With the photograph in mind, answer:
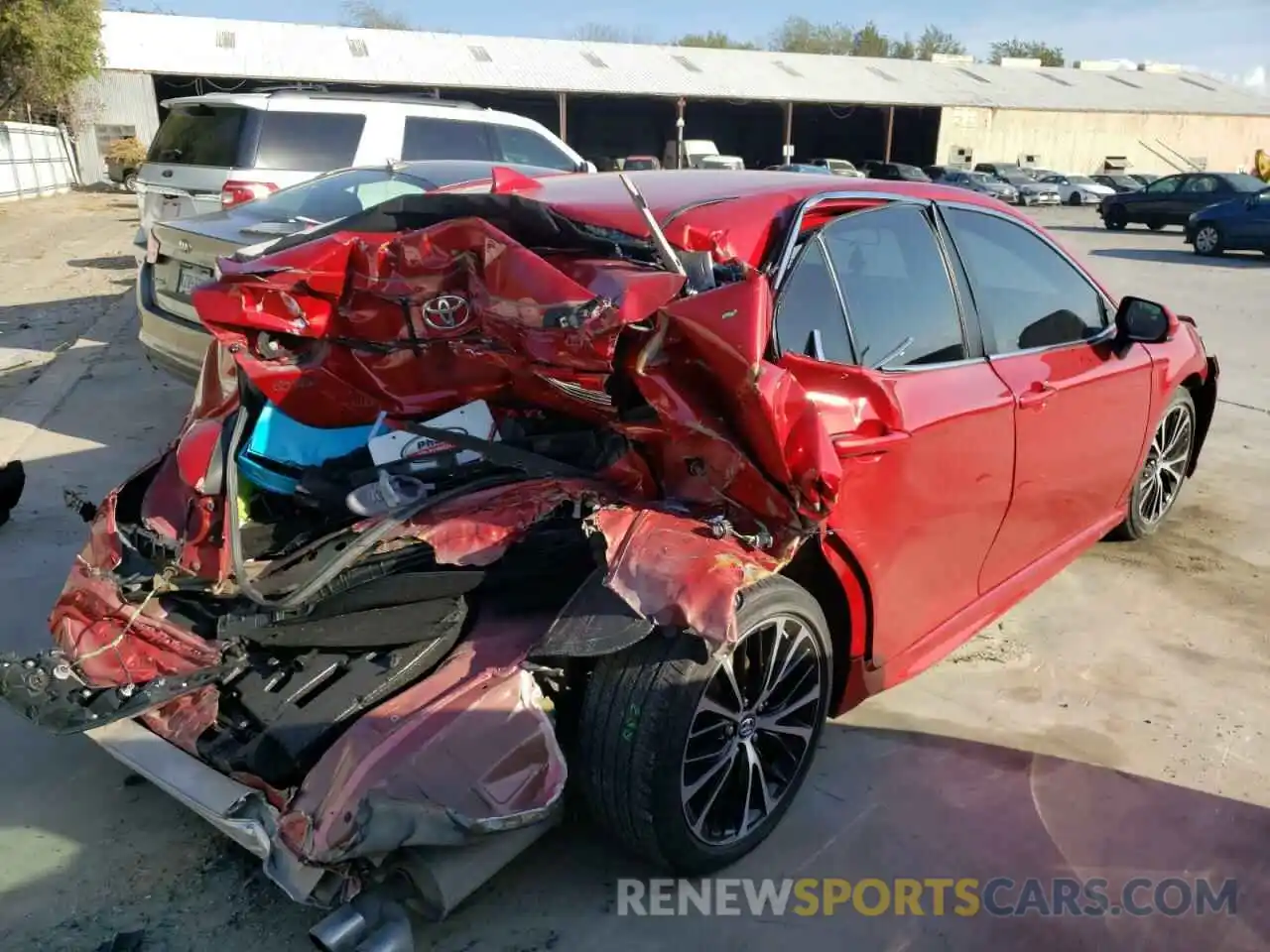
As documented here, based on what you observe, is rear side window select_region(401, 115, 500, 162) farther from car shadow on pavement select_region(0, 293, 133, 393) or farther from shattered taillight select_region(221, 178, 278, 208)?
car shadow on pavement select_region(0, 293, 133, 393)

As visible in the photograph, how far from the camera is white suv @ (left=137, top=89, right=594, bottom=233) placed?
7992 mm

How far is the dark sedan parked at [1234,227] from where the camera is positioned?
19.5 meters

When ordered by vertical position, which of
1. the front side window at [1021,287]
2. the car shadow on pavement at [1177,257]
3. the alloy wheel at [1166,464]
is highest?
the front side window at [1021,287]

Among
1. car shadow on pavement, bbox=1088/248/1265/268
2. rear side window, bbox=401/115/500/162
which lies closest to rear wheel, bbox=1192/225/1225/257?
car shadow on pavement, bbox=1088/248/1265/268

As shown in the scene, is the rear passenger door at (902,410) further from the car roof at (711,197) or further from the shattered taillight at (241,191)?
the shattered taillight at (241,191)

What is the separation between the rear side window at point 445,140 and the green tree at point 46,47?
2236 cm

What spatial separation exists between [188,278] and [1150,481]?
5417 millimetres

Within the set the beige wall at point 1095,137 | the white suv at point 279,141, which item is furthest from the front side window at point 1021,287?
the beige wall at point 1095,137

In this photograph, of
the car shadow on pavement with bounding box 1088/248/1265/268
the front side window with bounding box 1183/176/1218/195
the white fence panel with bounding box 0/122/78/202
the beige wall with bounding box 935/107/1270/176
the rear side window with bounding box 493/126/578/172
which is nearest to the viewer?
the rear side window with bounding box 493/126/578/172

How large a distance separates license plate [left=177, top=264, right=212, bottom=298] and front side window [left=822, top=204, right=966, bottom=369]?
13.6 ft

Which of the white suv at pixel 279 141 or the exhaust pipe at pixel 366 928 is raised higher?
the white suv at pixel 279 141

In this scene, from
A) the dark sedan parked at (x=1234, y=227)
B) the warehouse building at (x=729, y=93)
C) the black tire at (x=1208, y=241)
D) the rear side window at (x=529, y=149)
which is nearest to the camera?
the rear side window at (x=529, y=149)

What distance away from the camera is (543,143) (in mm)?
A: 9547

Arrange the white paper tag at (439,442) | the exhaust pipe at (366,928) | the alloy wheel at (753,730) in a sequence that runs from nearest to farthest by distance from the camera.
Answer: the exhaust pipe at (366,928) < the alloy wheel at (753,730) < the white paper tag at (439,442)
